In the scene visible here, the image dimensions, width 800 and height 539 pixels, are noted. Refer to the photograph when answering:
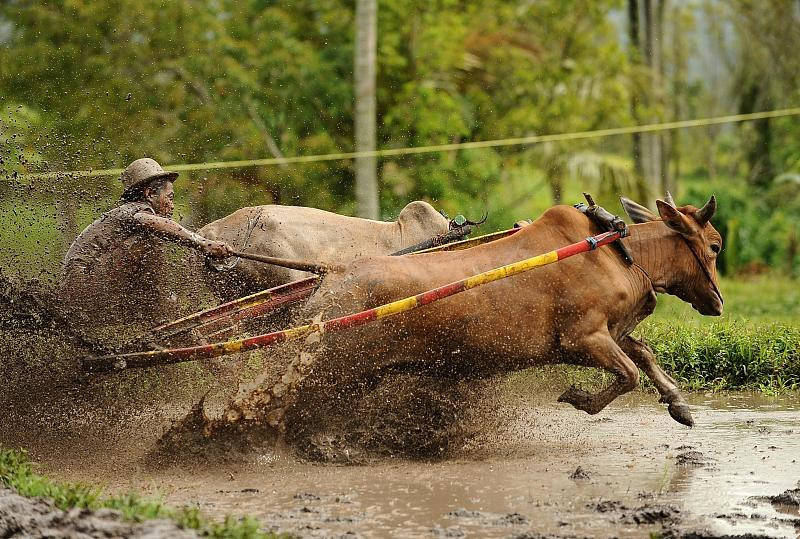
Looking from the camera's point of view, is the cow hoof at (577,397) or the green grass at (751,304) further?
the green grass at (751,304)

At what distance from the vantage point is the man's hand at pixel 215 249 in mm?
7199

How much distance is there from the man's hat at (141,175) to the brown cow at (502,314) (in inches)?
52.2

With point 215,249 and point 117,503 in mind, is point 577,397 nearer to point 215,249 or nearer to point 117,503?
point 215,249

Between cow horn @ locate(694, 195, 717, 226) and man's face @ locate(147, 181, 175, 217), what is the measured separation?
328cm

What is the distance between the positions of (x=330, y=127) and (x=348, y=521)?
12.7 m

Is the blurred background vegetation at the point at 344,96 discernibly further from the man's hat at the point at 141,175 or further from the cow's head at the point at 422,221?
the man's hat at the point at 141,175

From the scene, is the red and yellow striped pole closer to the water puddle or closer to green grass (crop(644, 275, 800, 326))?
the water puddle

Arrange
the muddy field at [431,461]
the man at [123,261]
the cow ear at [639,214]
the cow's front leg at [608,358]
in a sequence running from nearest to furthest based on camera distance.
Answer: the muddy field at [431,461]
the cow's front leg at [608,358]
the man at [123,261]
the cow ear at [639,214]

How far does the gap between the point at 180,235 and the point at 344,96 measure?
10.8 metres

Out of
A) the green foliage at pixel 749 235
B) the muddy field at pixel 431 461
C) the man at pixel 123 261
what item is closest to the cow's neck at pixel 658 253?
the muddy field at pixel 431 461

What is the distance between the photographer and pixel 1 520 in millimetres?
5234

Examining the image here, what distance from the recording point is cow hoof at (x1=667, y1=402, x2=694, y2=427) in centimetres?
751

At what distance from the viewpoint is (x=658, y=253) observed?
762 centimetres

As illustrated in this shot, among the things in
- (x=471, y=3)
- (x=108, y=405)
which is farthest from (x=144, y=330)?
(x=471, y=3)
